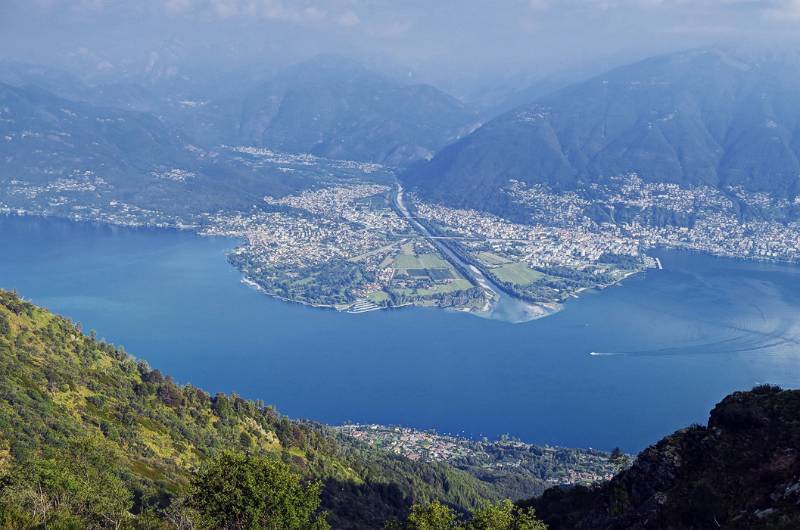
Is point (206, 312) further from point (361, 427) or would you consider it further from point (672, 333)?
point (672, 333)

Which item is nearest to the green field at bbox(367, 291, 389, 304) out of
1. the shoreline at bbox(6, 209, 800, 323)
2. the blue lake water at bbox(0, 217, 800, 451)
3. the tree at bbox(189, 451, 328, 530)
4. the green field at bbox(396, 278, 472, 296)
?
the shoreline at bbox(6, 209, 800, 323)

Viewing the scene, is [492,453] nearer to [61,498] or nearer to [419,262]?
[61,498]

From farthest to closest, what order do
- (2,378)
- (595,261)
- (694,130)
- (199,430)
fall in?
(694,130) → (595,261) → (199,430) → (2,378)

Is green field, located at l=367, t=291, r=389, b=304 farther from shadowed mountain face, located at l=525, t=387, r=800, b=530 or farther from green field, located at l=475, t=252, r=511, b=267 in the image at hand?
shadowed mountain face, located at l=525, t=387, r=800, b=530

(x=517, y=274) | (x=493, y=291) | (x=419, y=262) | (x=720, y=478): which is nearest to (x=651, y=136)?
(x=517, y=274)

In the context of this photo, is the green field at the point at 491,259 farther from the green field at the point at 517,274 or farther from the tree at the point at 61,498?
the tree at the point at 61,498

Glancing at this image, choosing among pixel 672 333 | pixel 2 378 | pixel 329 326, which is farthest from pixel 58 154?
pixel 2 378
